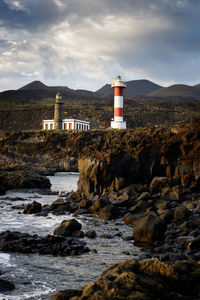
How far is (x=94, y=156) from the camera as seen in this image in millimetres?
30953

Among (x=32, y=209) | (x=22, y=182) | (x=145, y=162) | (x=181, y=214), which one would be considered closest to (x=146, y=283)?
(x=181, y=214)

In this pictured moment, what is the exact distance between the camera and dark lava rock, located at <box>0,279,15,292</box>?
10.0m

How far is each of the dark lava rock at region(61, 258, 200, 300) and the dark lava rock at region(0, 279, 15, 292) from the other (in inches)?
138

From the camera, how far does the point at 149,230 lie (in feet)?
51.0

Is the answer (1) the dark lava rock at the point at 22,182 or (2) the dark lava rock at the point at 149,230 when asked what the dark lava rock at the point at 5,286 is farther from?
(1) the dark lava rock at the point at 22,182

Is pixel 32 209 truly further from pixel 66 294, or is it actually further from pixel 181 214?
pixel 66 294

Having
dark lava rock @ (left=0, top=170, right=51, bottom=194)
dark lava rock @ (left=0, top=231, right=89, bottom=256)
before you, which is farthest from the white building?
dark lava rock @ (left=0, top=231, right=89, bottom=256)

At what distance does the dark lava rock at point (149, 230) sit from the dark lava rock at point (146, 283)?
22.6 ft

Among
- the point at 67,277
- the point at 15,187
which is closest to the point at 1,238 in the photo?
the point at 67,277

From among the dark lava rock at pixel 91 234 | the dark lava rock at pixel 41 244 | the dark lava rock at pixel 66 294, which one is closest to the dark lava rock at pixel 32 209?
the dark lava rock at pixel 41 244

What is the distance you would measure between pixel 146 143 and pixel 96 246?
18726 millimetres

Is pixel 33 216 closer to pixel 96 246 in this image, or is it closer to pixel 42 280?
pixel 96 246

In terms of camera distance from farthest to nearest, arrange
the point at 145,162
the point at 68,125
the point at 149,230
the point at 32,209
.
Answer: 1. the point at 68,125
2. the point at 145,162
3. the point at 32,209
4. the point at 149,230

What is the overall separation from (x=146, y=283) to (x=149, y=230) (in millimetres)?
8254
